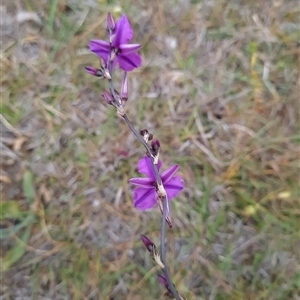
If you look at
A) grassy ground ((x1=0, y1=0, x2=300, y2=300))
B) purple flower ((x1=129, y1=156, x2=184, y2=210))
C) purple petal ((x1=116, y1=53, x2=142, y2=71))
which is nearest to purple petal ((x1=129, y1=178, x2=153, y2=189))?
purple flower ((x1=129, y1=156, x2=184, y2=210))

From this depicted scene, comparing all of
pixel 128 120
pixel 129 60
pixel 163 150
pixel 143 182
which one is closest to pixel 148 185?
pixel 143 182

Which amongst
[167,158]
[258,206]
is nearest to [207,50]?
[167,158]

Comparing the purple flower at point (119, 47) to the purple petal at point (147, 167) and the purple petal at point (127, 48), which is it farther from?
the purple petal at point (147, 167)

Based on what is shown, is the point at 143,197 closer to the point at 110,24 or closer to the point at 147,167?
the point at 147,167

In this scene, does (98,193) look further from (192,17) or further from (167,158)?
(192,17)

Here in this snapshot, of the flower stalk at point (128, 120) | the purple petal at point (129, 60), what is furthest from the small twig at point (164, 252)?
the purple petal at point (129, 60)

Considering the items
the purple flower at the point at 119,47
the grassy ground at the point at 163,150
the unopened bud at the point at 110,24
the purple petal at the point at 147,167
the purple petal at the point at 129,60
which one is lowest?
the grassy ground at the point at 163,150
